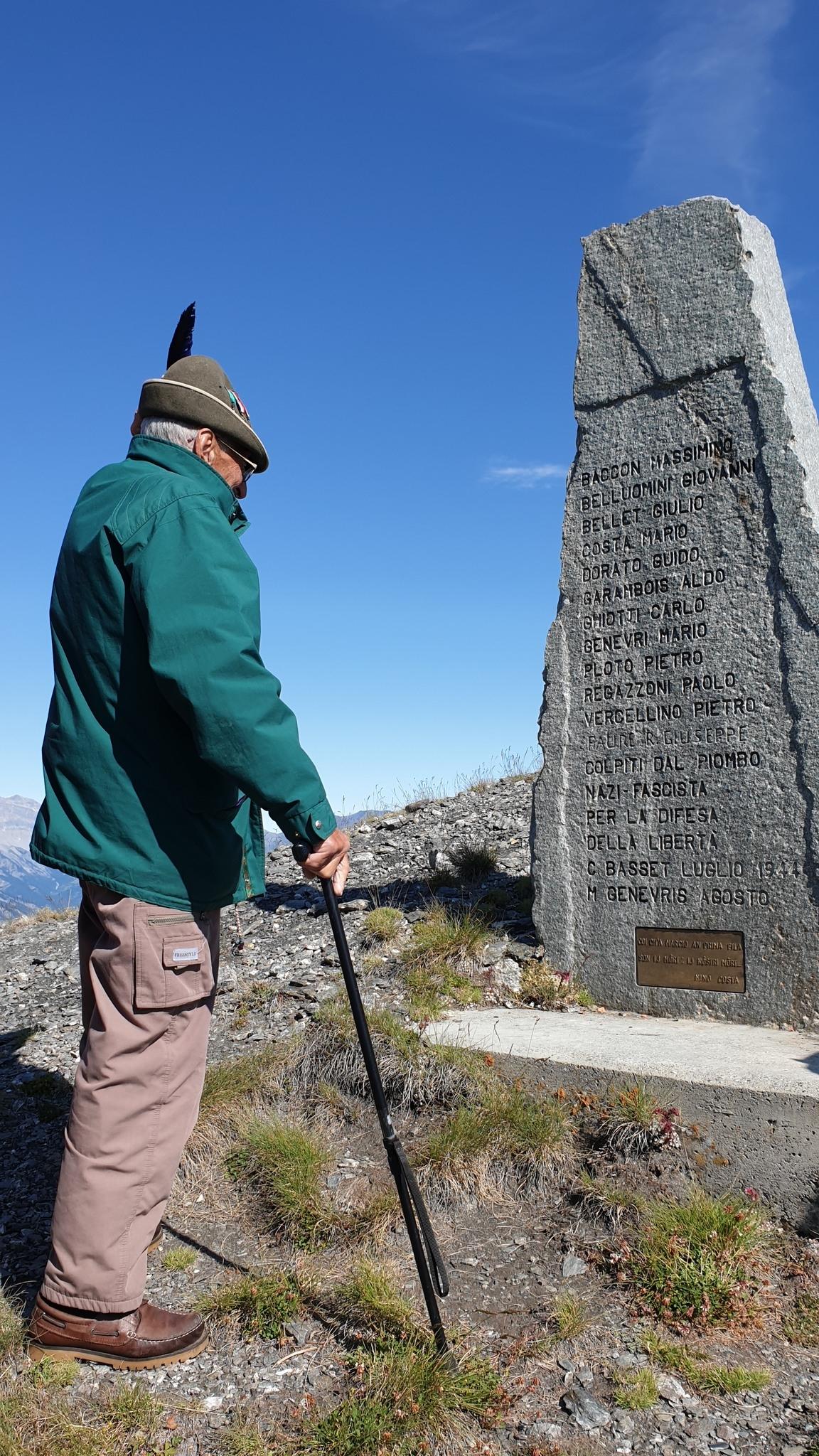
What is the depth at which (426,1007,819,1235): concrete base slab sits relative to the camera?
4219 mm

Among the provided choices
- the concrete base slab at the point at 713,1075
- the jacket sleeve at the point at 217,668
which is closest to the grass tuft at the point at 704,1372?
the concrete base slab at the point at 713,1075

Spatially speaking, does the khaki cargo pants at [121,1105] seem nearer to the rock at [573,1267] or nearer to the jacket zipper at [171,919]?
the jacket zipper at [171,919]

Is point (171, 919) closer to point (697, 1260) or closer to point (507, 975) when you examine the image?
point (697, 1260)

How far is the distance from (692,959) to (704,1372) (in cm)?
282

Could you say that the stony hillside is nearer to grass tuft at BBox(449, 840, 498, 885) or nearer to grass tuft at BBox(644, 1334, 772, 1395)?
grass tuft at BBox(644, 1334, 772, 1395)

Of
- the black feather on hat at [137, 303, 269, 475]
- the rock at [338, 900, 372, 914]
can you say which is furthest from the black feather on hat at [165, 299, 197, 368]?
the rock at [338, 900, 372, 914]

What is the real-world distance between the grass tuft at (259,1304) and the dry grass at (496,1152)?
889 mm

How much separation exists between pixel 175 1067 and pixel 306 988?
321 centimetres

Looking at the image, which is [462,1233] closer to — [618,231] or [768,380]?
[768,380]

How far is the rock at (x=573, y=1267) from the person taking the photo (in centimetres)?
380

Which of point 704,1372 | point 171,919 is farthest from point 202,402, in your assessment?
point 704,1372

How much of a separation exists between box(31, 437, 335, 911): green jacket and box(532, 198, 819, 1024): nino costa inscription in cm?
327

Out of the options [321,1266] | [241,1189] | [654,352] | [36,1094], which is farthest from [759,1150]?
[654,352]

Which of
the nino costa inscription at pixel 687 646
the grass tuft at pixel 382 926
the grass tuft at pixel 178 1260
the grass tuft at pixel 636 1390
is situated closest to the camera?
the grass tuft at pixel 636 1390
